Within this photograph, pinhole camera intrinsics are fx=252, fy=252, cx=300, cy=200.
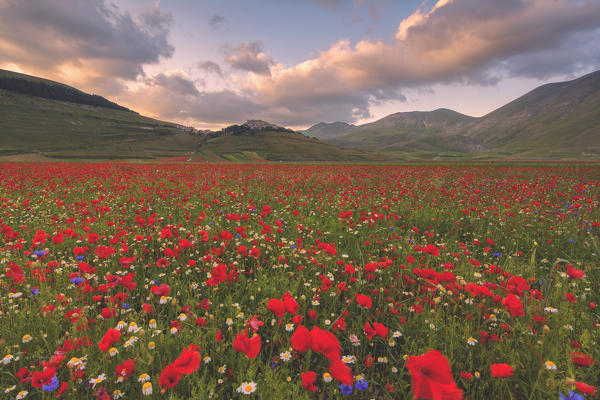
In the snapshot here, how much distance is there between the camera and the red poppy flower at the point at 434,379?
3.31 ft

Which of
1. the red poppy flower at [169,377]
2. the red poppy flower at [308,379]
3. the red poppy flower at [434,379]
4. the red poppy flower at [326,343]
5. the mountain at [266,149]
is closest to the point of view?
the red poppy flower at [434,379]

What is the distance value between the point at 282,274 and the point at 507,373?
252cm

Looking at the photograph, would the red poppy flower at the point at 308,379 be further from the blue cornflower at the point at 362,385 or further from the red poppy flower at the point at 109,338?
the red poppy flower at the point at 109,338

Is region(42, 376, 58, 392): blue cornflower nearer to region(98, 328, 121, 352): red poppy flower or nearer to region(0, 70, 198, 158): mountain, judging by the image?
region(98, 328, 121, 352): red poppy flower

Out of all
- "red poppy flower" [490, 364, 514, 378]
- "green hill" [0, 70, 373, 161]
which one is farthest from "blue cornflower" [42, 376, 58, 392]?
"green hill" [0, 70, 373, 161]

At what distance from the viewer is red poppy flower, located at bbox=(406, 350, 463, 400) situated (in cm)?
101

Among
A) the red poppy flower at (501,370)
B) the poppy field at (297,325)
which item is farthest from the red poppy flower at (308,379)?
the red poppy flower at (501,370)

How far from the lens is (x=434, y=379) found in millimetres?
1059

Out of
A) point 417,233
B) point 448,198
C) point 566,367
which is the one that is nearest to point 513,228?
point 417,233

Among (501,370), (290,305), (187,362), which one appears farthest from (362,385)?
(187,362)

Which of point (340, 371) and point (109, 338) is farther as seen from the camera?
point (109, 338)

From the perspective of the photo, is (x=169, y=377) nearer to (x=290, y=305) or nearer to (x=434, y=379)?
(x=290, y=305)

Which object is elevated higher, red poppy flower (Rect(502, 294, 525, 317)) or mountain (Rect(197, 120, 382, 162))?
mountain (Rect(197, 120, 382, 162))

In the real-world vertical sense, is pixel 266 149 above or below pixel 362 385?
above
